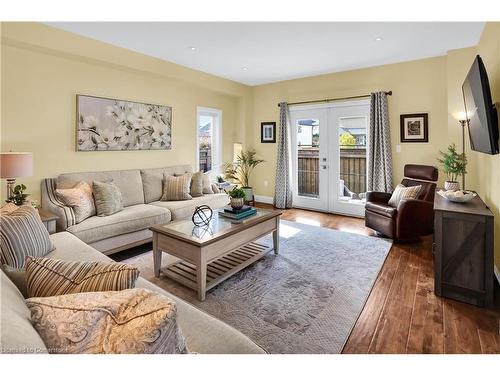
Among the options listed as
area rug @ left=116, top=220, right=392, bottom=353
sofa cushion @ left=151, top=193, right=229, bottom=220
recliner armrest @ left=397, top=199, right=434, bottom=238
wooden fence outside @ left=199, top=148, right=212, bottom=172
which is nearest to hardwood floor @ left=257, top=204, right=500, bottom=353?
area rug @ left=116, top=220, right=392, bottom=353

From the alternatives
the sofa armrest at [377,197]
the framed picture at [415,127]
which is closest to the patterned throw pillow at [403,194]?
the sofa armrest at [377,197]

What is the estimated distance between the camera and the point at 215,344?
3.92 feet

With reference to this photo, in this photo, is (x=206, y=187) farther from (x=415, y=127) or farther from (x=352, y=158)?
(x=415, y=127)

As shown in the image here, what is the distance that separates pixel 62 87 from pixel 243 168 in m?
3.68

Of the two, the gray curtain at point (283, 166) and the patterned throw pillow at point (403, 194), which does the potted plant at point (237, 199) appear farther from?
the gray curtain at point (283, 166)

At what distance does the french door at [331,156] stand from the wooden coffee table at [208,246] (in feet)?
8.36

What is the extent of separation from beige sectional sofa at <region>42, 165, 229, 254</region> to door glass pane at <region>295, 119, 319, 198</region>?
1.96 m

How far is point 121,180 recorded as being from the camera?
3979 mm

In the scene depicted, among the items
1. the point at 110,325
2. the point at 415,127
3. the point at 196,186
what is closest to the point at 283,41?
the point at 196,186

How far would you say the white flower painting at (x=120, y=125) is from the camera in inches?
150

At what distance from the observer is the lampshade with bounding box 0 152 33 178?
2.72 m

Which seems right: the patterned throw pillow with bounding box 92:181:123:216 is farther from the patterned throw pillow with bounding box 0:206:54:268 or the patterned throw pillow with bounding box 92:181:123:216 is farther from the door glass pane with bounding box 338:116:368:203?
the door glass pane with bounding box 338:116:368:203
